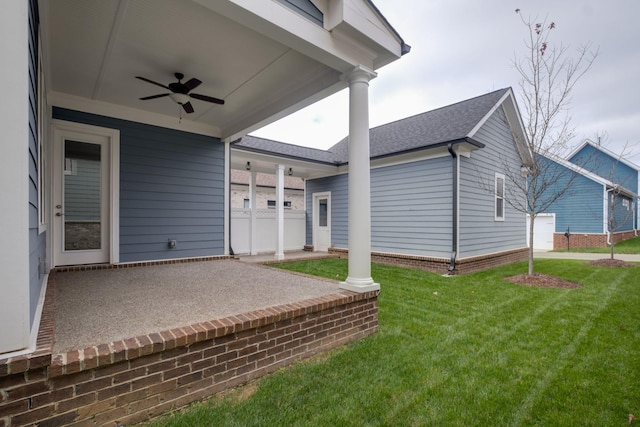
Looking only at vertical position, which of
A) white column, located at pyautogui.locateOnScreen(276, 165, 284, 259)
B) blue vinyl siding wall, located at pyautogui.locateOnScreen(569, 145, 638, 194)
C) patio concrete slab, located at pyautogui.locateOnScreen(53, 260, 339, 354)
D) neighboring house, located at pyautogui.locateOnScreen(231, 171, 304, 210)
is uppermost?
blue vinyl siding wall, located at pyautogui.locateOnScreen(569, 145, 638, 194)

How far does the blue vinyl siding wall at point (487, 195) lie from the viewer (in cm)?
743

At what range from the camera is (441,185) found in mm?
7441

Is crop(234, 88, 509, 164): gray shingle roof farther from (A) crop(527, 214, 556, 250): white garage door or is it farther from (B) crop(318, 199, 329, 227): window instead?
(A) crop(527, 214, 556, 250): white garage door

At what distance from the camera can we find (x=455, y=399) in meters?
2.17

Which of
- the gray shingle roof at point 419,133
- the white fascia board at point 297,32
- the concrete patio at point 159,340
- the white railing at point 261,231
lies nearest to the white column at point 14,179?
the concrete patio at point 159,340

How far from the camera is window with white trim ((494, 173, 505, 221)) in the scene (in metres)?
8.63

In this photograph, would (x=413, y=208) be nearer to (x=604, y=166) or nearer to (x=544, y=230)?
(x=544, y=230)

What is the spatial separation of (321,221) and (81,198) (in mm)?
7245

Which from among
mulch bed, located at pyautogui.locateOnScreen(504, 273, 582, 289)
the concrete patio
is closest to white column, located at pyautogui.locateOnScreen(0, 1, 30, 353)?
the concrete patio

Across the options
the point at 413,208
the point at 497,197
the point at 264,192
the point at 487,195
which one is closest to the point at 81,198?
the point at 413,208

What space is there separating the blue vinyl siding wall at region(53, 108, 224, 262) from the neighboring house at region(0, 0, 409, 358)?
0.02 meters

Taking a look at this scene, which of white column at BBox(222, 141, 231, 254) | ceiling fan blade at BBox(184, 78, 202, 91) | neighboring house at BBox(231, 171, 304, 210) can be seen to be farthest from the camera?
neighboring house at BBox(231, 171, 304, 210)

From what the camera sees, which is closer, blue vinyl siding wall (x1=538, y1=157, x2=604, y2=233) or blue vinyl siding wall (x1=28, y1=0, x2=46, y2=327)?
blue vinyl siding wall (x1=28, y1=0, x2=46, y2=327)

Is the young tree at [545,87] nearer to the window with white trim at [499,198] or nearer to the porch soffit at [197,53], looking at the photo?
the window with white trim at [499,198]
